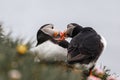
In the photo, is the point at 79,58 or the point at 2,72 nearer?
the point at 2,72

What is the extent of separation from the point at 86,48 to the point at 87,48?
32 mm

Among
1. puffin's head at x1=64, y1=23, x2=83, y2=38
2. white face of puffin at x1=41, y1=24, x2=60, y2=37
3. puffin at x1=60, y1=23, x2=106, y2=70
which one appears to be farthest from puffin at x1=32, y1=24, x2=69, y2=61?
puffin's head at x1=64, y1=23, x2=83, y2=38

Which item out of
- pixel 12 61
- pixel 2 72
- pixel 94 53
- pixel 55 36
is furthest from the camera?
pixel 55 36

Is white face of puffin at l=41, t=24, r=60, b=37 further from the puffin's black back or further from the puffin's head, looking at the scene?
the puffin's black back

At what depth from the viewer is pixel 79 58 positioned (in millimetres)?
8109

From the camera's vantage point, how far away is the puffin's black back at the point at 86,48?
824cm

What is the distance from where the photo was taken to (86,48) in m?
8.40

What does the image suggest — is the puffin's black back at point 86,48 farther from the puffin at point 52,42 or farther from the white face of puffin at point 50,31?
the white face of puffin at point 50,31

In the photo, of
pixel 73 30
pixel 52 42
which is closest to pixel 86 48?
pixel 52 42

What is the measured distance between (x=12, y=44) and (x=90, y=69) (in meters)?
4.03

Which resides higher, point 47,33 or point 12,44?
point 12,44

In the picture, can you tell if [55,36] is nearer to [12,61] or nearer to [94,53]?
[94,53]

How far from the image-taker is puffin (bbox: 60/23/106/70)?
26.7 ft

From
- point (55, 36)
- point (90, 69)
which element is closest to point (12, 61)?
point (90, 69)
